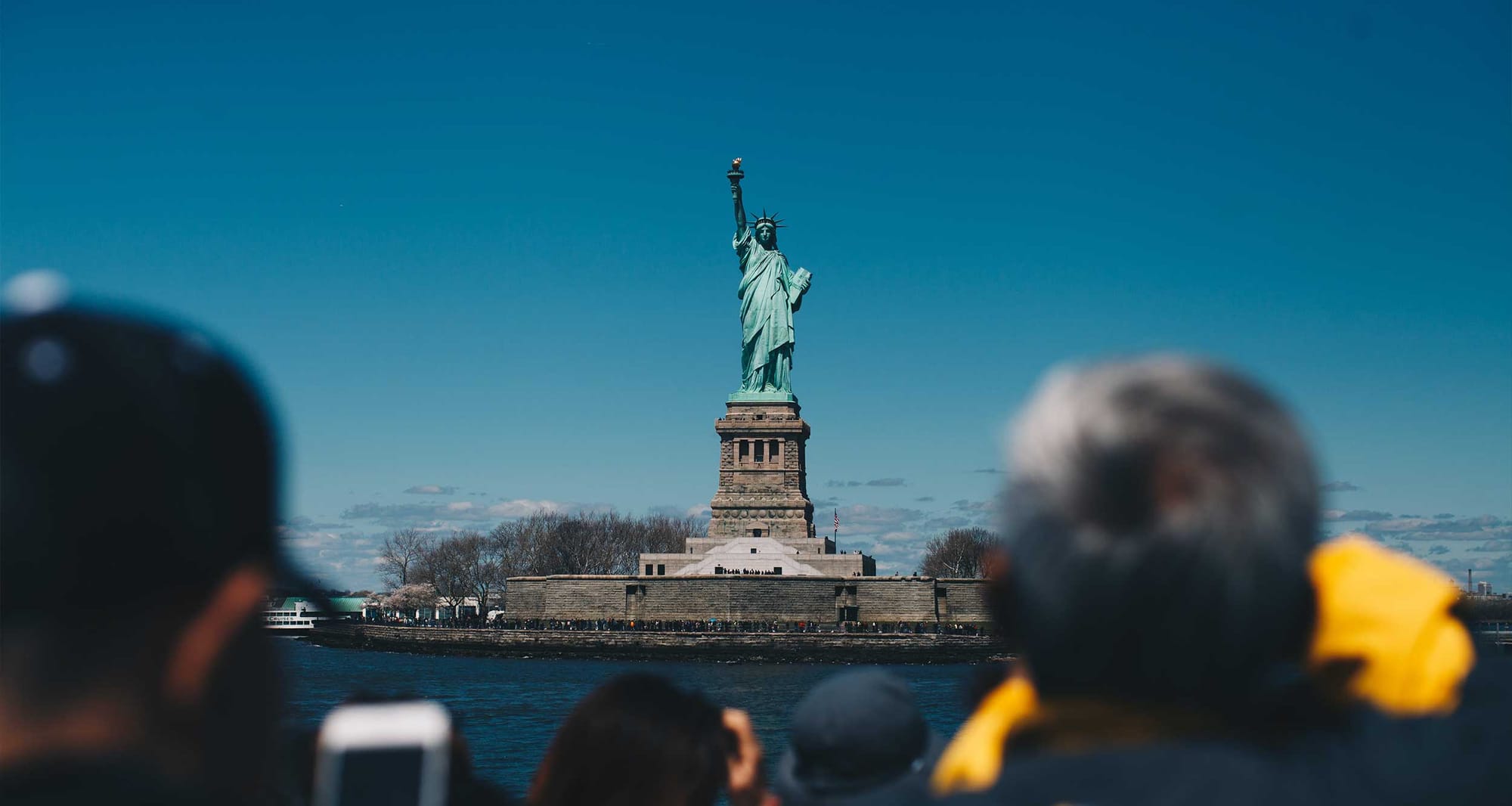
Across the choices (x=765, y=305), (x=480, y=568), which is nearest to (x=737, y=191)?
(x=765, y=305)

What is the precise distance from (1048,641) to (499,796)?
1910 millimetres

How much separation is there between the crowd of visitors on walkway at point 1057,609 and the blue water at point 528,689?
743 inches

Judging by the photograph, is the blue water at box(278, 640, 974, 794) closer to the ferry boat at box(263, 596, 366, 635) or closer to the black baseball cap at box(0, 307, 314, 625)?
the ferry boat at box(263, 596, 366, 635)

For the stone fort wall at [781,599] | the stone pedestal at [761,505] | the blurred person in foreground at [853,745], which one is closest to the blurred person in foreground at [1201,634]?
the blurred person in foreground at [853,745]

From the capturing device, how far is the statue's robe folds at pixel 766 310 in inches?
2391

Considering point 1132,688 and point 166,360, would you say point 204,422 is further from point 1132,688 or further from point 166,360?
point 1132,688

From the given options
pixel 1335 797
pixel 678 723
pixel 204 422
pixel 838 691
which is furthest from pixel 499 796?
pixel 1335 797

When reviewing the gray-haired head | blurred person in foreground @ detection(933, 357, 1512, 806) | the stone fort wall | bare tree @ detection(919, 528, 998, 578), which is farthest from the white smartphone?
bare tree @ detection(919, 528, 998, 578)

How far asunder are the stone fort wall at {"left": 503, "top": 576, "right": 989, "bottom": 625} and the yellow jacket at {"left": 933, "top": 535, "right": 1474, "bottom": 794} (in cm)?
5438

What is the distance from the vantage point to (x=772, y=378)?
61469 mm

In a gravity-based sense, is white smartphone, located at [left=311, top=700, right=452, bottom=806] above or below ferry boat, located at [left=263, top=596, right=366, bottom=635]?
below

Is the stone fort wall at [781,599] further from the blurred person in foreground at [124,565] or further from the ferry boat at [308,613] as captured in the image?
the blurred person in foreground at [124,565]

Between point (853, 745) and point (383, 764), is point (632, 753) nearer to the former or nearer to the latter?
point (853, 745)

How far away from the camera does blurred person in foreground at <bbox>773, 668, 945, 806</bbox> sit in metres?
3.07
